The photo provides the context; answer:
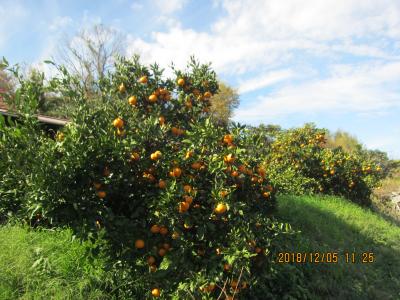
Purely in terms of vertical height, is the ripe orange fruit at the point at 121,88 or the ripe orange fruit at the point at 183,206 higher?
the ripe orange fruit at the point at 121,88

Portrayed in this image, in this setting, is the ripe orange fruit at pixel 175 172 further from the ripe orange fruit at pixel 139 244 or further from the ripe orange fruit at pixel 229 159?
the ripe orange fruit at pixel 139 244

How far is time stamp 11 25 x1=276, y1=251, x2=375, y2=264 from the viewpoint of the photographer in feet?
14.2

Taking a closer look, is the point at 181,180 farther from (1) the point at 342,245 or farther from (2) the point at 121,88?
(1) the point at 342,245

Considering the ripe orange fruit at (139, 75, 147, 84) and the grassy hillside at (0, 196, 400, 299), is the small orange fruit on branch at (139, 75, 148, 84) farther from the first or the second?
the grassy hillside at (0, 196, 400, 299)

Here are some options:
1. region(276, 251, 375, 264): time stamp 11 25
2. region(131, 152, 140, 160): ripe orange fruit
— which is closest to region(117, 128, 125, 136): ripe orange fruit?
region(131, 152, 140, 160): ripe orange fruit

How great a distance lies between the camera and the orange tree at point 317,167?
9812mm

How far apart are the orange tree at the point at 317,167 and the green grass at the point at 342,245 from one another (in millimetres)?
835

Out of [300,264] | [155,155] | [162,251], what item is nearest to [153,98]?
[155,155]

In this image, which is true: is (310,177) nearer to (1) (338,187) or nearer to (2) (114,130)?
(1) (338,187)

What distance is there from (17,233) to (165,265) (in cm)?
197

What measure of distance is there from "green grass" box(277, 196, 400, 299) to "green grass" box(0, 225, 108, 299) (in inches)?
79.1

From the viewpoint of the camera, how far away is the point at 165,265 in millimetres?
3545

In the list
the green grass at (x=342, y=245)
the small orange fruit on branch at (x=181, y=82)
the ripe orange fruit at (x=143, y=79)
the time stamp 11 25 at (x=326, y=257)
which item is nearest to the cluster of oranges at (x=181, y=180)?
the ripe orange fruit at (x=143, y=79)

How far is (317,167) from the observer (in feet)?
32.8
